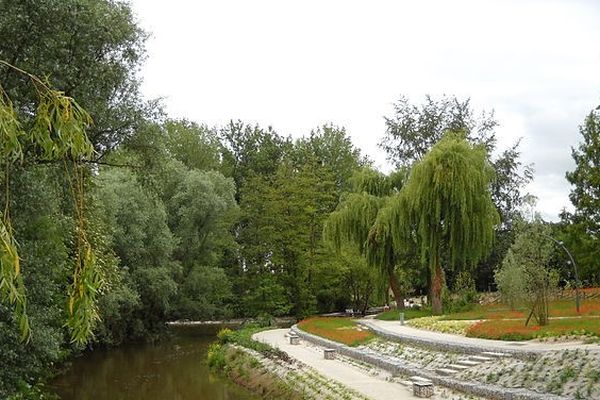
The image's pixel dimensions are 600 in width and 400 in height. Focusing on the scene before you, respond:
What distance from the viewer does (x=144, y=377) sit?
2316 centimetres

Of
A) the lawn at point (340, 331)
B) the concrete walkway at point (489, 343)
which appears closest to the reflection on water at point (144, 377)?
the lawn at point (340, 331)

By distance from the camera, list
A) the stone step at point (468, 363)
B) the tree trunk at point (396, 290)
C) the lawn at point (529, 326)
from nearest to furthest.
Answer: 1. the stone step at point (468, 363)
2. the lawn at point (529, 326)
3. the tree trunk at point (396, 290)

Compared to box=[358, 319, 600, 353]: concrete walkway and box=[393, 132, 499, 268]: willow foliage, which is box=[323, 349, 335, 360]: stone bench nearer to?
box=[358, 319, 600, 353]: concrete walkway

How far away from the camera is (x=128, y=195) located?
31234 millimetres

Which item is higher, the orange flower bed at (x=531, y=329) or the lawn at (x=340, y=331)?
the orange flower bed at (x=531, y=329)

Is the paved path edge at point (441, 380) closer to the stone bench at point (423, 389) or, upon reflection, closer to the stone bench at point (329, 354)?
the stone bench at point (329, 354)

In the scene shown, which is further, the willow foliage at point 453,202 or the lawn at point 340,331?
the willow foliage at point 453,202

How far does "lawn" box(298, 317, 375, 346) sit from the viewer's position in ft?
79.4

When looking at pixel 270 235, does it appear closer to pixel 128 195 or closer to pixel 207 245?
pixel 207 245

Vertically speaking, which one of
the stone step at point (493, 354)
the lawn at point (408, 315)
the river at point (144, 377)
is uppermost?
the lawn at point (408, 315)

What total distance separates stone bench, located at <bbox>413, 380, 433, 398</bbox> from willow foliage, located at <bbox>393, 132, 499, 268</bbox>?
15335 mm

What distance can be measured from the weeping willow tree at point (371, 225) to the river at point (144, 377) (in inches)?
389

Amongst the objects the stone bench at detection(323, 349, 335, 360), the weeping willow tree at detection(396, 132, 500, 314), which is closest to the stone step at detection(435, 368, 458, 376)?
the stone bench at detection(323, 349, 335, 360)

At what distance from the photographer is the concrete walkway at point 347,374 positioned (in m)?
13.8
